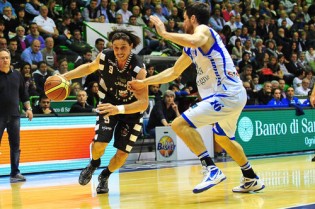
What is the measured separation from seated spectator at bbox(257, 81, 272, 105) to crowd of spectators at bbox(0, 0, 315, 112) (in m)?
0.03

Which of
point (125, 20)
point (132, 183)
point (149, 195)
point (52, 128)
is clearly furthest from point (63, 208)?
point (125, 20)

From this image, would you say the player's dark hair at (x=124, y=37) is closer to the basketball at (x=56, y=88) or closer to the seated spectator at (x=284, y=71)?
the basketball at (x=56, y=88)

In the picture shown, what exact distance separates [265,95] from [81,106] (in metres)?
6.16

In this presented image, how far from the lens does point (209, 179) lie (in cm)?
662

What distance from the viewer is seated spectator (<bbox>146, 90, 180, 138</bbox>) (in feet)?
47.0

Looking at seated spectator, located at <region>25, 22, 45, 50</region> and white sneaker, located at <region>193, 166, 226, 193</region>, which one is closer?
white sneaker, located at <region>193, 166, 226, 193</region>

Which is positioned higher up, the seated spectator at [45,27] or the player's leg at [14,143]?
the seated spectator at [45,27]

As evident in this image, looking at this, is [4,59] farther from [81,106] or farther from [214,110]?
[214,110]

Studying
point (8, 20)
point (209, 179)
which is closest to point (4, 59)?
point (209, 179)

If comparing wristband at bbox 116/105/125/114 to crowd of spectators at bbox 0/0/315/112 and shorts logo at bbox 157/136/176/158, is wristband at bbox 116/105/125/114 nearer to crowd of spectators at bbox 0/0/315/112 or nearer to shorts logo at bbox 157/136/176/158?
crowd of spectators at bbox 0/0/315/112

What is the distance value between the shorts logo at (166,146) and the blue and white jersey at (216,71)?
7.13 m

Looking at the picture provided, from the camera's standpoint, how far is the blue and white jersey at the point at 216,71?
6.90 metres

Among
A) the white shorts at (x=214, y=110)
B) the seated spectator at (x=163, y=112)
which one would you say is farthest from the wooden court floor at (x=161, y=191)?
the seated spectator at (x=163, y=112)

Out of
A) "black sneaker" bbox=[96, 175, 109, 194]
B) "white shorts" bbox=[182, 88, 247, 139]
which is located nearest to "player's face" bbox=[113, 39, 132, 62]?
"white shorts" bbox=[182, 88, 247, 139]
